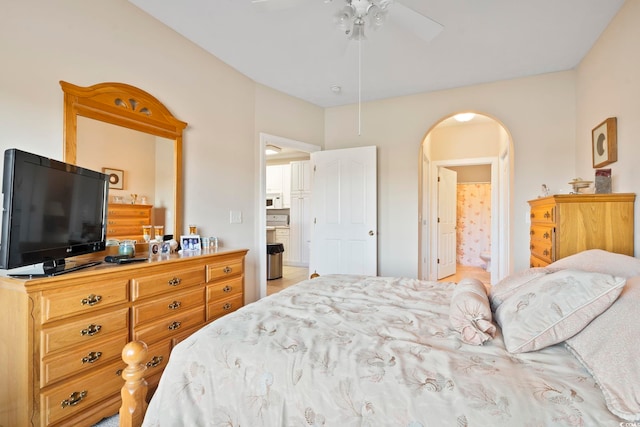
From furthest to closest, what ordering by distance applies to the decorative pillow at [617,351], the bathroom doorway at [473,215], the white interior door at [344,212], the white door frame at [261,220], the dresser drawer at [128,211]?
the bathroom doorway at [473,215], the white interior door at [344,212], the white door frame at [261,220], the dresser drawer at [128,211], the decorative pillow at [617,351]

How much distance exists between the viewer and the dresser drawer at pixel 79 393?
1.45 meters

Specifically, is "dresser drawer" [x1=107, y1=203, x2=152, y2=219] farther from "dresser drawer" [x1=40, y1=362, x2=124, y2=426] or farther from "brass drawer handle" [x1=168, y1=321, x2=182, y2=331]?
"dresser drawer" [x1=40, y1=362, x2=124, y2=426]

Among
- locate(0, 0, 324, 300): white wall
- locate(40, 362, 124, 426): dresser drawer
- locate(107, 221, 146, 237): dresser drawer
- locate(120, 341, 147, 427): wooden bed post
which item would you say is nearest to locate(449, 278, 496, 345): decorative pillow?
locate(120, 341, 147, 427): wooden bed post

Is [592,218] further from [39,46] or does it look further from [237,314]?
[39,46]

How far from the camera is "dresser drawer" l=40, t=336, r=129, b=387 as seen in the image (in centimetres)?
144

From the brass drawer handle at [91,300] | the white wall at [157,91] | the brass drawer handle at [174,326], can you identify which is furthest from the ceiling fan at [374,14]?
the brass drawer handle at [174,326]

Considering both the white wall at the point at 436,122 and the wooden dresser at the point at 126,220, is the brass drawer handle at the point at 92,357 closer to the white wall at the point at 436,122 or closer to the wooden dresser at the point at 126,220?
the wooden dresser at the point at 126,220

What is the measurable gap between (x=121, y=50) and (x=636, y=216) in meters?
3.75

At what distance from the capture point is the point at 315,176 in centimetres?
429

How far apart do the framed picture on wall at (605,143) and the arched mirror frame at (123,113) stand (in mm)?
3386

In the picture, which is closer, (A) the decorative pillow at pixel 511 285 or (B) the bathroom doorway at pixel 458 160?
(A) the decorative pillow at pixel 511 285

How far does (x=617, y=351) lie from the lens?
87 cm

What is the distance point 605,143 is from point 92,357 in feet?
12.4

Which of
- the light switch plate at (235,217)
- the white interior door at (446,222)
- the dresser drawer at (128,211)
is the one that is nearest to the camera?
the dresser drawer at (128,211)
